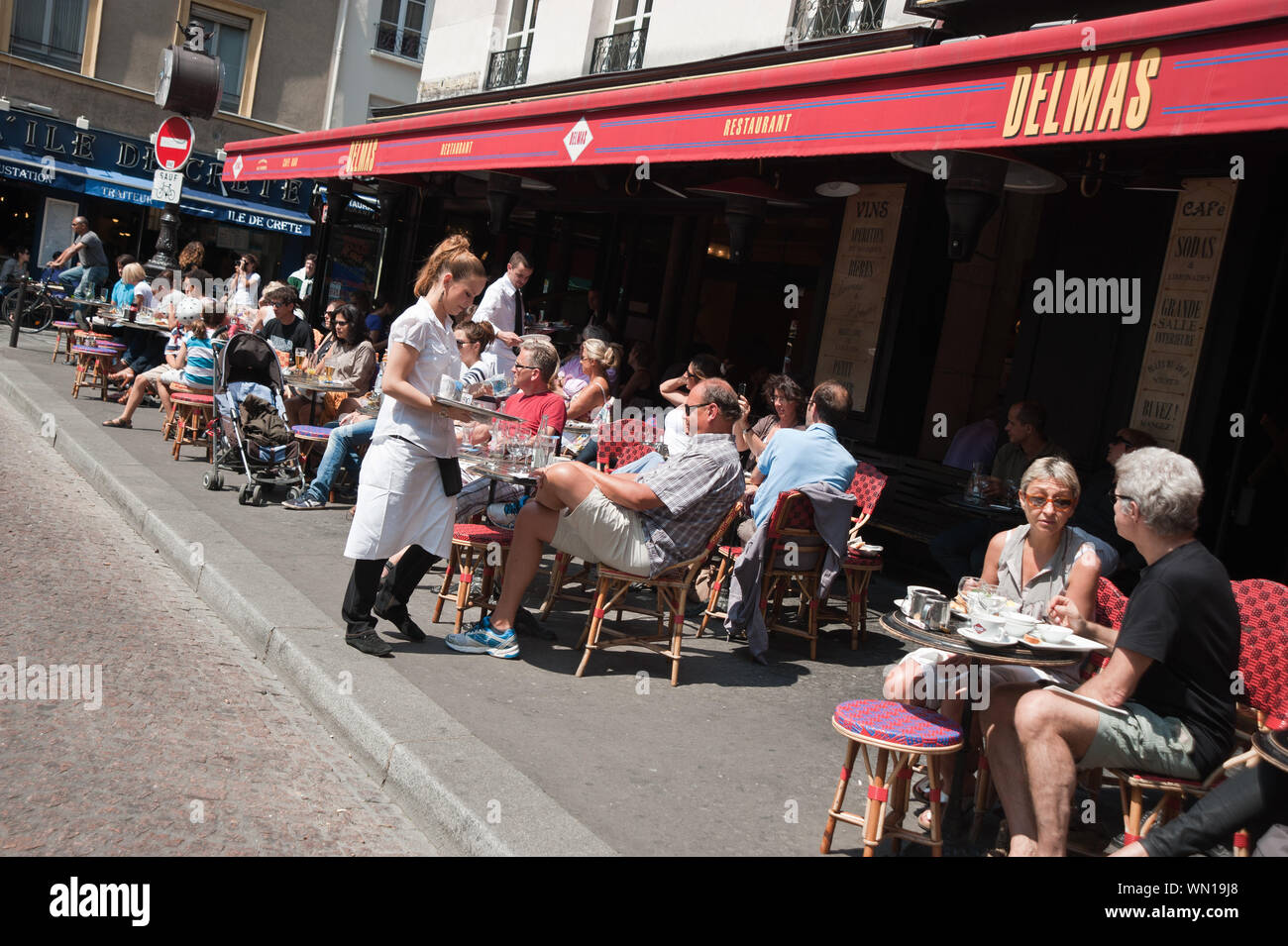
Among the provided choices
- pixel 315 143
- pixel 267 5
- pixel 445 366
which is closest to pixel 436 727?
pixel 445 366

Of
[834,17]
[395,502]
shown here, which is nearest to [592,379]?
[395,502]

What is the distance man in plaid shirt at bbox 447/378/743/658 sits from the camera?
5.35 meters

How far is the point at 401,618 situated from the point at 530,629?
78 cm

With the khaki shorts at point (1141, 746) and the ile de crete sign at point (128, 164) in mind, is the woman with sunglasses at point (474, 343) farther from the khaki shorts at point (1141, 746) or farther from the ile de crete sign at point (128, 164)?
the ile de crete sign at point (128, 164)

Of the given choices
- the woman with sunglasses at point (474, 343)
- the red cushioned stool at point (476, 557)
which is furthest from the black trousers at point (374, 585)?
the woman with sunglasses at point (474, 343)

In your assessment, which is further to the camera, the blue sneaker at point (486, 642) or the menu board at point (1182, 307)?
the menu board at point (1182, 307)

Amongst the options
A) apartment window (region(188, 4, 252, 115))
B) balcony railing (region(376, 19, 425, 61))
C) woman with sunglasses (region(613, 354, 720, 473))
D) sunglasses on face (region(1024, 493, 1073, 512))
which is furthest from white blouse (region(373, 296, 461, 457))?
balcony railing (region(376, 19, 425, 61))

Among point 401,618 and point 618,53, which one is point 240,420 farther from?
point 618,53

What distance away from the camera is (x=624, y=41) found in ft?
46.0

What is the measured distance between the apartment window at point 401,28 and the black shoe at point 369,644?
87.2 ft

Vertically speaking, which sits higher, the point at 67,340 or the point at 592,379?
A: the point at 592,379

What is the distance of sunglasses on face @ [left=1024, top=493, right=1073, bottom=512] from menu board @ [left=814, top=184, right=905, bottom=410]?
526 cm

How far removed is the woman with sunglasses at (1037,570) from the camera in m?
3.97
